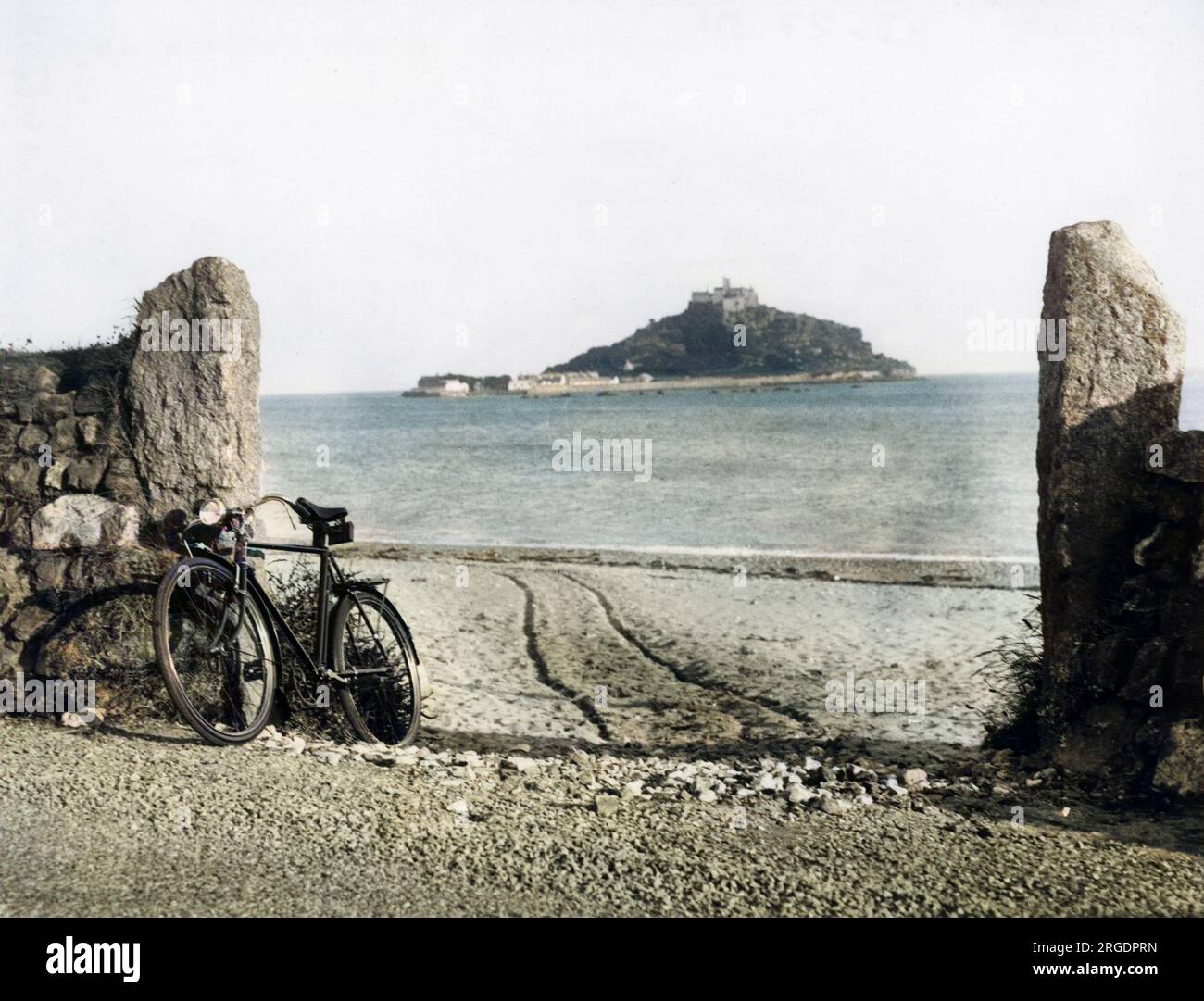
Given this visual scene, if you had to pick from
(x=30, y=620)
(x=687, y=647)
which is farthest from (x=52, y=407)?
(x=687, y=647)

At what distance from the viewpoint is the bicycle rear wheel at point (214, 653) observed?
5.42m

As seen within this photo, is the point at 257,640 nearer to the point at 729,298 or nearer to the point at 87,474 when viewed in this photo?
the point at 87,474

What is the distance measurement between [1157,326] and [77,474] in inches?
236

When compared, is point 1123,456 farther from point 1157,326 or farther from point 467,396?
point 467,396

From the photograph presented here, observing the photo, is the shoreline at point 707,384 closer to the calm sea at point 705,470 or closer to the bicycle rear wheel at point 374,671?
the calm sea at point 705,470

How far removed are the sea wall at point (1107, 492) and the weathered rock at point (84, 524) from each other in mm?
5071

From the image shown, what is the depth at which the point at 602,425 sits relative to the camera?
5312 cm

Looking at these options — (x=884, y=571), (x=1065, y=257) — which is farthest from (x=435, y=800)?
(x=884, y=571)

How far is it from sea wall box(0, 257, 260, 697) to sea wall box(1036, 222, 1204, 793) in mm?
4451

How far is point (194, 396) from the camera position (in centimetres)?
639

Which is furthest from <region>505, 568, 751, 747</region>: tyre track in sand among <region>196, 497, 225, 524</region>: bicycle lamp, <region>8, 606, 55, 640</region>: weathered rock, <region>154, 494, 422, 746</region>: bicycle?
<region>8, 606, 55, 640</region>: weathered rock

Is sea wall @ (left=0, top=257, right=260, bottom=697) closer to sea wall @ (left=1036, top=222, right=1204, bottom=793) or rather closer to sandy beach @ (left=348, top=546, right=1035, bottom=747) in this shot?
sandy beach @ (left=348, top=546, right=1035, bottom=747)

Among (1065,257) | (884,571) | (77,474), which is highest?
(1065,257)

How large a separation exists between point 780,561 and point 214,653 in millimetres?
11338
